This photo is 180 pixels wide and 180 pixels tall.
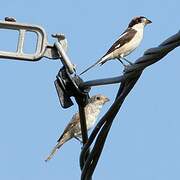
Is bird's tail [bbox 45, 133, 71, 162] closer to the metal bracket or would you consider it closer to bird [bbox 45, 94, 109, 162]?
bird [bbox 45, 94, 109, 162]

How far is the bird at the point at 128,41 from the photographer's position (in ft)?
33.4

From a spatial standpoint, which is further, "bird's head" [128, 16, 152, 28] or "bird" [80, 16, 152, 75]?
"bird's head" [128, 16, 152, 28]

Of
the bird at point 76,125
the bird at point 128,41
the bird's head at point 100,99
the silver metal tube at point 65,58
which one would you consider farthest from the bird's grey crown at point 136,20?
the silver metal tube at point 65,58

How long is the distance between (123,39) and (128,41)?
0.08 metres

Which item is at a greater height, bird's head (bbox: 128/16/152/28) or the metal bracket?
the metal bracket

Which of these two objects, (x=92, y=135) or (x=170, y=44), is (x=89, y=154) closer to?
(x=92, y=135)

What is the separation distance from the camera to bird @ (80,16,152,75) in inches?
400

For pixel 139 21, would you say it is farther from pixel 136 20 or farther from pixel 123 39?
pixel 123 39

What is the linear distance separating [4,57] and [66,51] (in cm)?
54

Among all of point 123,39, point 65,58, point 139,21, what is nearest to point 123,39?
point 123,39

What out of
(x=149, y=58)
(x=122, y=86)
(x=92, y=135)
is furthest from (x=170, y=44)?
(x=92, y=135)

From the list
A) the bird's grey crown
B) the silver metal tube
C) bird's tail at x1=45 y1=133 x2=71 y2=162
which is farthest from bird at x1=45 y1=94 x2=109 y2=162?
the silver metal tube

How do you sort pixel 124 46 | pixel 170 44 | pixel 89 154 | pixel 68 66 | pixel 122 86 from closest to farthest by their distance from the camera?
pixel 170 44 → pixel 122 86 → pixel 89 154 → pixel 68 66 → pixel 124 46

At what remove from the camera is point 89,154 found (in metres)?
5.50
